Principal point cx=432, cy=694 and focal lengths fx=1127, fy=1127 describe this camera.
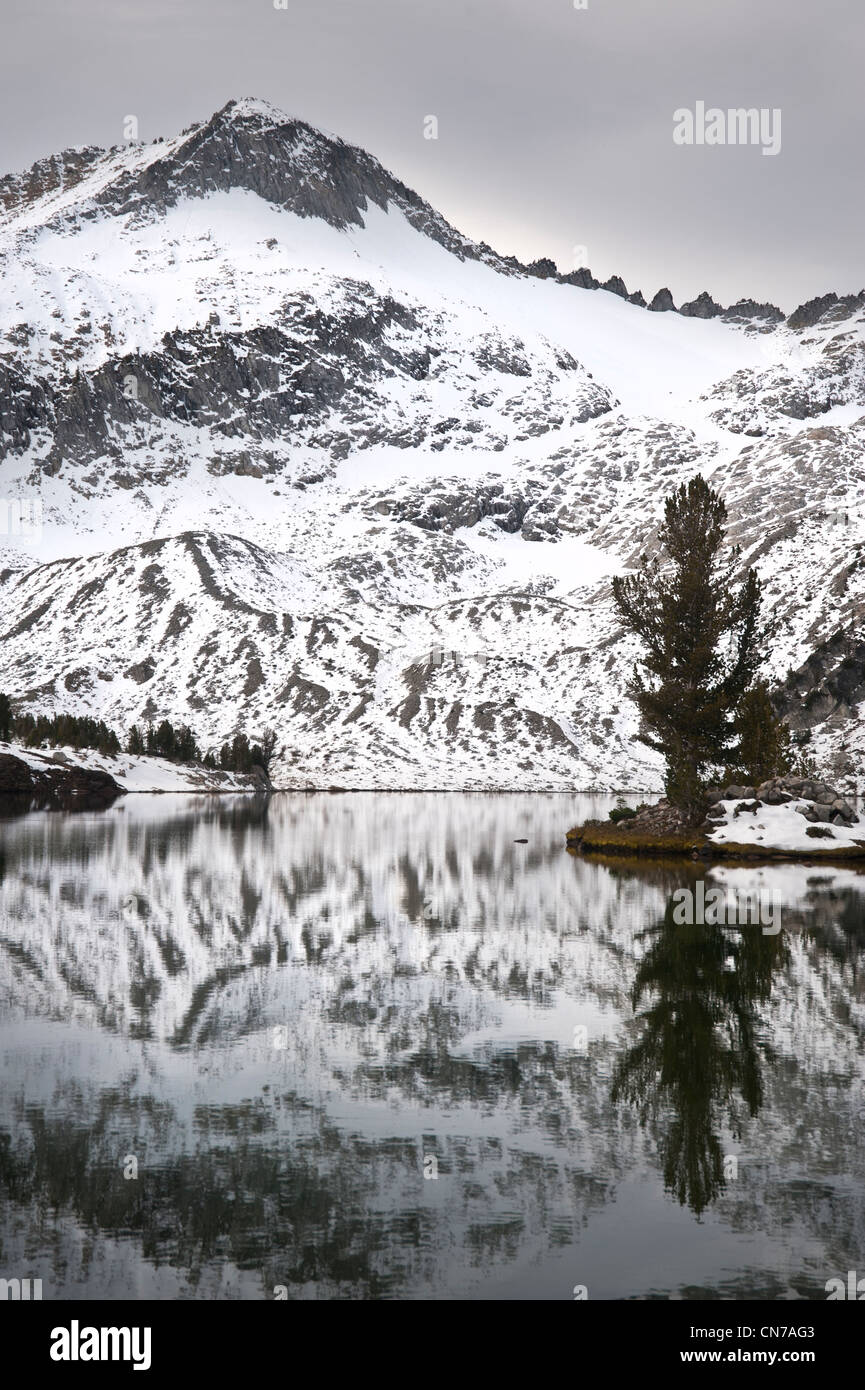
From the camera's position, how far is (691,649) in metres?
70.4

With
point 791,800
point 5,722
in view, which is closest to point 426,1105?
point 791,800

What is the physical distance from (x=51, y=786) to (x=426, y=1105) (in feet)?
440

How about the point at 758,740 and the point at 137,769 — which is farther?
the point at 137,769

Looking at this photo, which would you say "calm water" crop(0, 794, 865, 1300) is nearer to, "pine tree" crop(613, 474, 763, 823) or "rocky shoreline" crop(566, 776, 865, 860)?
"rocky shoreline" crop(566, 776, 865, 860)

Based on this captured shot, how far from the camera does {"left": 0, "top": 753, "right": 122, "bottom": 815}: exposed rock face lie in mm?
133375

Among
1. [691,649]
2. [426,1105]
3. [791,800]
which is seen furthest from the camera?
[691,649]

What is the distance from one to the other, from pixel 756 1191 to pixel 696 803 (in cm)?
5699

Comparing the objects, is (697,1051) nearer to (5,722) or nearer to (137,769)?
(5,722)

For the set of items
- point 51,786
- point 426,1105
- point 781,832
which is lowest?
point 426,1105

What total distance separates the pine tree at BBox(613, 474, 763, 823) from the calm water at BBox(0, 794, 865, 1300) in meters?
31.8

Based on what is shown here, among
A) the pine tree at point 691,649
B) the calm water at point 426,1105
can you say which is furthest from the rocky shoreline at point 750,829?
the calm water at point 426,1105

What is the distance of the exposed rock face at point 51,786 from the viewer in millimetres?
→ 133375

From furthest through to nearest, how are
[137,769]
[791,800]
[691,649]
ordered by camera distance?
1. [137,769]
2. [691,649]
3. [791,800]
